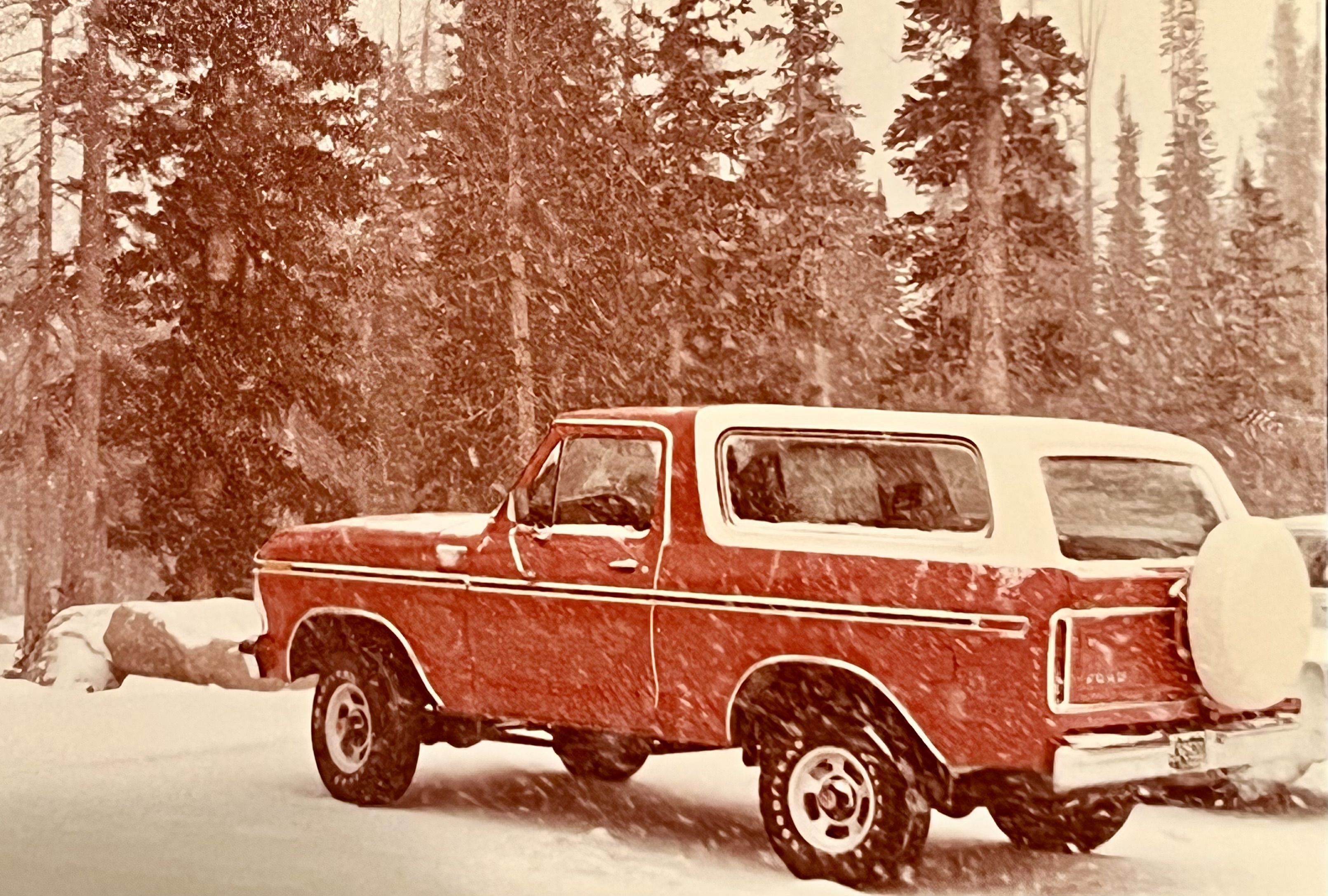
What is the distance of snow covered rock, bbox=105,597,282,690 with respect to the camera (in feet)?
27.3

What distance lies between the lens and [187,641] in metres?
8.49

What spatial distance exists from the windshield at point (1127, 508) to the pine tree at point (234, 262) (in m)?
4.54

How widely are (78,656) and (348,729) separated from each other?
3378mm

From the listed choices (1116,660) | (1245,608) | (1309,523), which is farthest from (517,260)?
(1245,608)

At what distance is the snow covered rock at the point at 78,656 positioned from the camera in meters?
8.60

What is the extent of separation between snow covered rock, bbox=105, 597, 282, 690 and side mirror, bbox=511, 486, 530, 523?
10.4ft

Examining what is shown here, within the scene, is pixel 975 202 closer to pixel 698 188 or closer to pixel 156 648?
pixel 698 188

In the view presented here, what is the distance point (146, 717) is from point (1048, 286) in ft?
16.9

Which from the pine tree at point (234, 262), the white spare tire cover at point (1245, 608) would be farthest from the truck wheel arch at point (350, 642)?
the white spare tire cover at point (1245, 608)

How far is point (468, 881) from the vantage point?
551 centimetres

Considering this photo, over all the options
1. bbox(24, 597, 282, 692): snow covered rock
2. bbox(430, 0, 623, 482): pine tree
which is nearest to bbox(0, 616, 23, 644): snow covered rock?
bbox(24, 597, 282, 692): snow covered rock

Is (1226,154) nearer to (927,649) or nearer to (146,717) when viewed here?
(927,649)

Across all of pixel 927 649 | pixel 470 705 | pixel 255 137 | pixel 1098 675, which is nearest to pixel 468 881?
pixel 470 705

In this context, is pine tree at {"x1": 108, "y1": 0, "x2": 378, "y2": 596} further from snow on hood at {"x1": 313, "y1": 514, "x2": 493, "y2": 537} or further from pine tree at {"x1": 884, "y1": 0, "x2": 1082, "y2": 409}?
pine tree at {"x1": 884, "y1": 0, "x2": 1082, "y2": 409}
